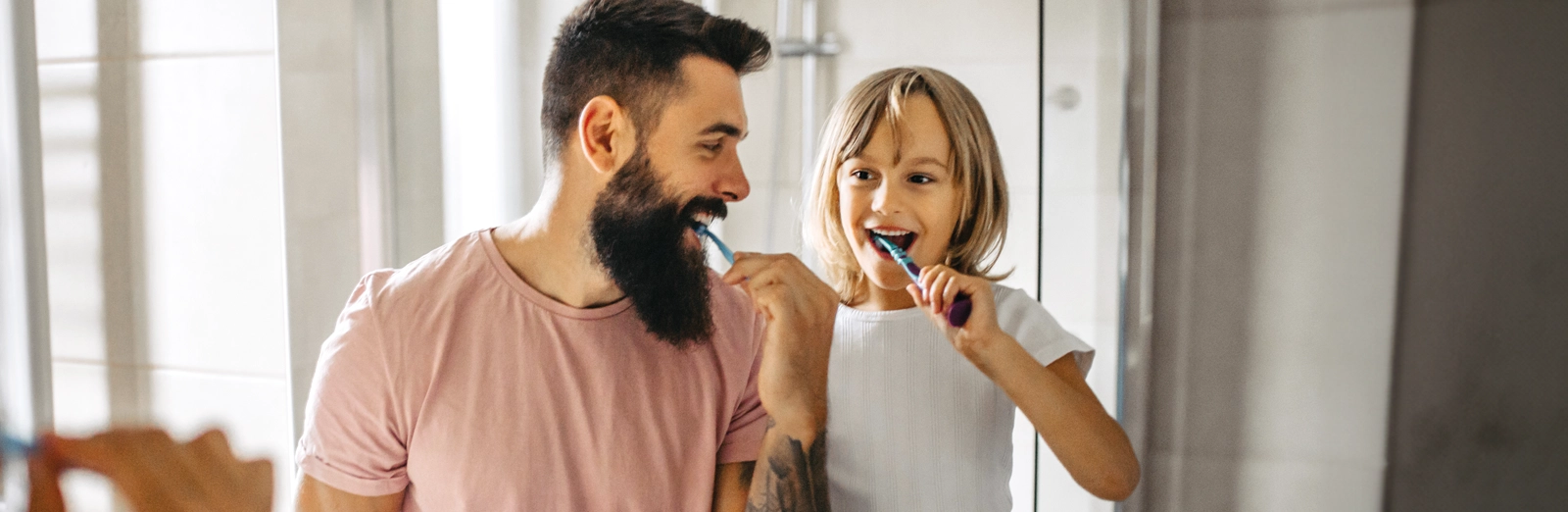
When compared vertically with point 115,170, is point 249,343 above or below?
below

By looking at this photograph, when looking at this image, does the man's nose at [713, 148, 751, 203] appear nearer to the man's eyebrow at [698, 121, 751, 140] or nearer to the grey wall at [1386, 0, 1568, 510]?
the man's eyebrow at [698, 121, 751, 140]

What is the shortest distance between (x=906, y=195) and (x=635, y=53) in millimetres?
214

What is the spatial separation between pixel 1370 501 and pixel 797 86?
526 millimetres

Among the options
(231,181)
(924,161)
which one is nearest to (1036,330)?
(924,161)

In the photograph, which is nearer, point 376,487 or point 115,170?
point 376,487

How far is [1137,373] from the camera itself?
759 mm

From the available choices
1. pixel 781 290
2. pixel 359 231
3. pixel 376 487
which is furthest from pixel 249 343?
pixel 781 290

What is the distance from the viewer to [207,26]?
0.92 metres

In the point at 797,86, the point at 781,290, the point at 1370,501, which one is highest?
the point at 797,86

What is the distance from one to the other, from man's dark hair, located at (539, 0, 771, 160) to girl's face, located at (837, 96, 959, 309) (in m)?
0.12

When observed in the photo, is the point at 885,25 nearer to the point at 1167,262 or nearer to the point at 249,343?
the point at 1167,262

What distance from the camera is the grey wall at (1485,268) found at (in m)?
0.72

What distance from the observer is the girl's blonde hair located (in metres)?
0.74

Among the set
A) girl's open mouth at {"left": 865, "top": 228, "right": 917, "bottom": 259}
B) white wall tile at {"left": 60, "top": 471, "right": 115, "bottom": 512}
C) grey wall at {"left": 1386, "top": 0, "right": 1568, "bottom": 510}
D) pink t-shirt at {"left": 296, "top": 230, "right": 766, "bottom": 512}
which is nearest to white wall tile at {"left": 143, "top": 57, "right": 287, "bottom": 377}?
white wall tile at {"left": 60, "top": 471, "right": 115, "bottom": 512}
